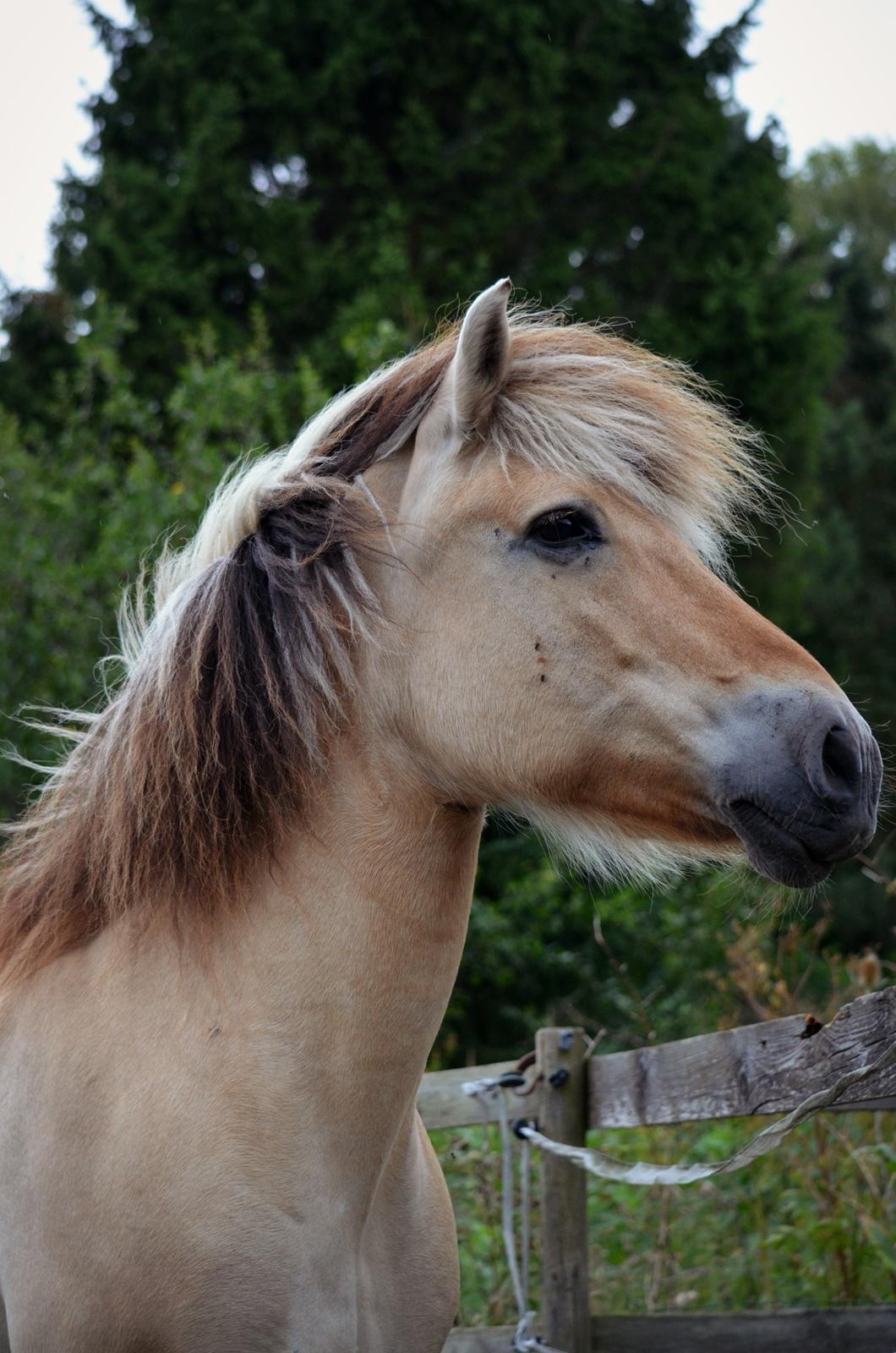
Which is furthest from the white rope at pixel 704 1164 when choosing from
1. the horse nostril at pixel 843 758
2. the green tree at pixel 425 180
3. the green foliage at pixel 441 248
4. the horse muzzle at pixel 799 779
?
the green tree at pixel 425 180

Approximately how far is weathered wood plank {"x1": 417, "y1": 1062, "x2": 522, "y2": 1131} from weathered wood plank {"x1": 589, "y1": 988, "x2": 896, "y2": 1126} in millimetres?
358

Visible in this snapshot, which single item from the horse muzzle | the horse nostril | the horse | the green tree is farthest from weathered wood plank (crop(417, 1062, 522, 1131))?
the green tree

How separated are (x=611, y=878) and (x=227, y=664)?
98 centimetres

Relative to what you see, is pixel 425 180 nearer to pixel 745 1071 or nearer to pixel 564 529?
pixel 564 529

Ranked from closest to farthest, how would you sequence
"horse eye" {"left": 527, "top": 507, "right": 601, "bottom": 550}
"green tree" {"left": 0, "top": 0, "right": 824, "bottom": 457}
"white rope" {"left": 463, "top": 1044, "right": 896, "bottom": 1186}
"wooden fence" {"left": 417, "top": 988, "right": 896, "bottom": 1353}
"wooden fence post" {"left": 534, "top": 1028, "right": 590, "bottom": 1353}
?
"white rope" {"left": 463, "top": 1044, "right": 896, "bottom": 1186}
"horse eye" {"left": 527, "top": 507, "right": 601, "bottom": 550}
"wooden fence" {"left": 417, "top": 988, "right": 896, "bottom": 1353}
"wooden fence post" {"left": 534, "top": 1028, "right": 590, "bottom": 1353}
"green tree" {"left": 0, "top": 0, "right": 824, "bottom": 457}

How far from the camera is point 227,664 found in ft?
8.06

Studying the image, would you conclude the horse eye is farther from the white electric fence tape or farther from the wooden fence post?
the wooden fence post

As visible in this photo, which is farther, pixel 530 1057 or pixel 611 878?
pixel 530 1057

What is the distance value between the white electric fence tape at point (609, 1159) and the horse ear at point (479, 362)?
1515mm

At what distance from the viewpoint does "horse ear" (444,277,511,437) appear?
7.80 feet

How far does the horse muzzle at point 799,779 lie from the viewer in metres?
2.11

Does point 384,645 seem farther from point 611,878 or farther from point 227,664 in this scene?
point 611,878

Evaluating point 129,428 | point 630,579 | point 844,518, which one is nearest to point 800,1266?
point 630,579

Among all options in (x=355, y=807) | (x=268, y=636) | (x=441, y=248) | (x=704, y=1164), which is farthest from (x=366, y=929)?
(x=441, y=248)
